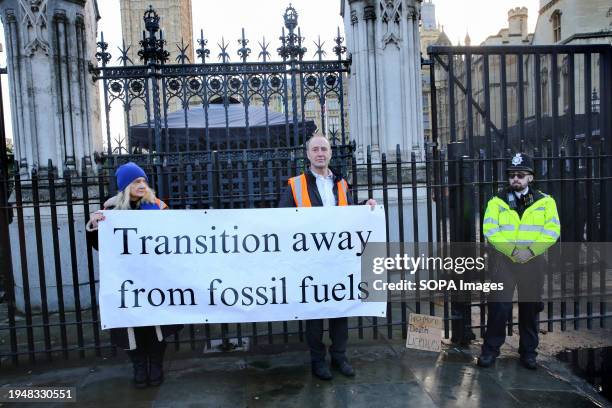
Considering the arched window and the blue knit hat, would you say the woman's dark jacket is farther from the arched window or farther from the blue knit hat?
the arched window

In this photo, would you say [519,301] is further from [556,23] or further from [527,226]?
[556,23]

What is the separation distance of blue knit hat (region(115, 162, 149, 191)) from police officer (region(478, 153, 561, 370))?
3036 millimetres

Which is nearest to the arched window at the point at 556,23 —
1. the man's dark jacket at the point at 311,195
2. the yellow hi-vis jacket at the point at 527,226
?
the yellow hi-vis jacket at the point at 527,226

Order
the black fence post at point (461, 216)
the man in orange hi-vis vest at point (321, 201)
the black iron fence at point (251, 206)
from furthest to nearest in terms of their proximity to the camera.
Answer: the black fence post at point (461, 216), the black iron fence at point (251, 206), the man in orange hi-vis vest at point (321, 201)

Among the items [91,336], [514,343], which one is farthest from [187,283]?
[514,343]

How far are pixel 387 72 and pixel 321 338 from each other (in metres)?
4.37

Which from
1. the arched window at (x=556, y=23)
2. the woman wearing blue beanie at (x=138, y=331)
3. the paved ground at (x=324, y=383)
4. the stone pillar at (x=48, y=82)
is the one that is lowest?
the paved ground at (x=324, y=383)

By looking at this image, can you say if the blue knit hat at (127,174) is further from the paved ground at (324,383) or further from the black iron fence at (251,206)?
the paved ground at (324,383)

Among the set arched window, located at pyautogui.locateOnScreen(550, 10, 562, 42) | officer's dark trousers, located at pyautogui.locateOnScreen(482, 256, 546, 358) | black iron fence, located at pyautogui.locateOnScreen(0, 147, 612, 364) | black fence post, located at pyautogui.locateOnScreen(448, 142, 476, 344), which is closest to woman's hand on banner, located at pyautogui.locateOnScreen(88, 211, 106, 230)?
black iron fence, located at pyautogui.locateOnScreen(0, 147, 612, 364)

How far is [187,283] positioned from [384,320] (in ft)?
8.99

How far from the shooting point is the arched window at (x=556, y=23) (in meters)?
35.5

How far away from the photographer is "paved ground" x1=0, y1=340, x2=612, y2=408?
393 centimetres

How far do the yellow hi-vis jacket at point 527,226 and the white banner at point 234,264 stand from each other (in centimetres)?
101

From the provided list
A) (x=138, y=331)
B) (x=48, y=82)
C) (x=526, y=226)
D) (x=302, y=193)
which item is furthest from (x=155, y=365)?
(x=48, y=82)
